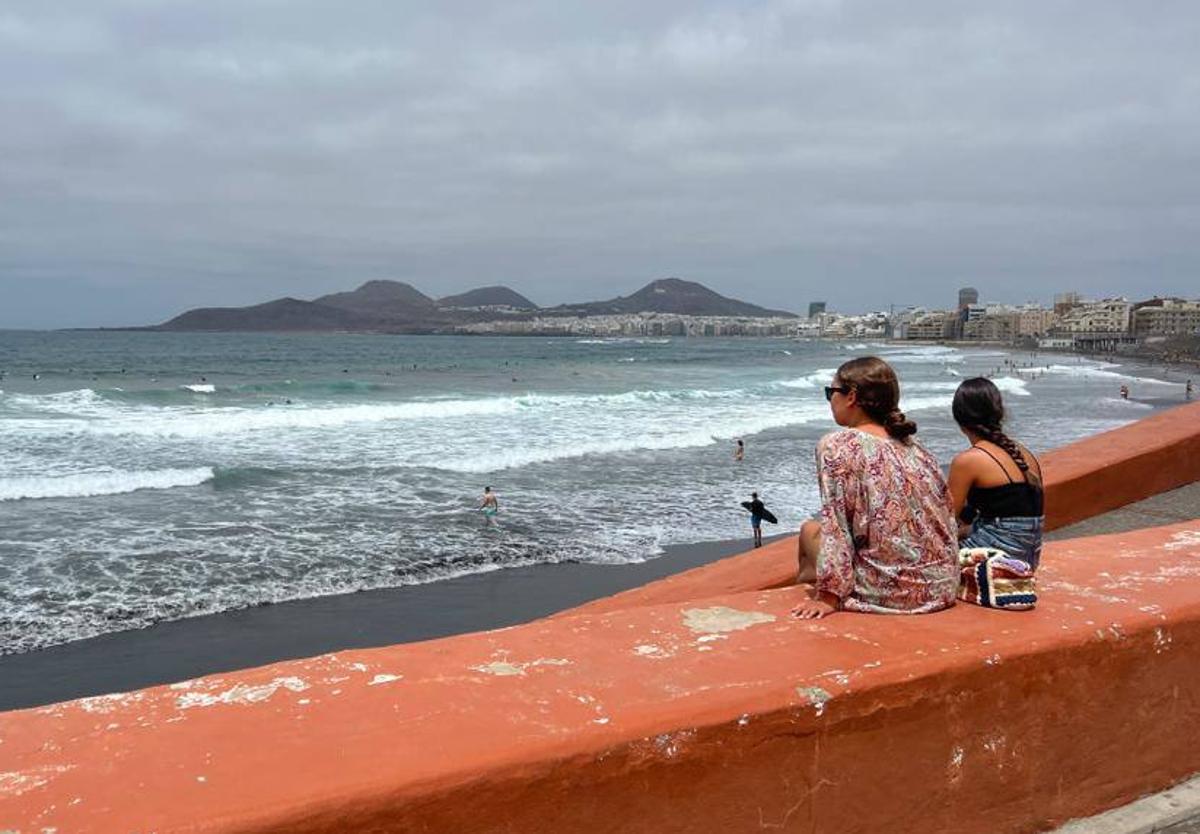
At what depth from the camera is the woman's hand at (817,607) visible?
2355mm

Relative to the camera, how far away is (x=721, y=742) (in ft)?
5.84

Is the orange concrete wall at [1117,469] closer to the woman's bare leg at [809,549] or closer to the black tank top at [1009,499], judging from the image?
the black tank top at [1009,499]

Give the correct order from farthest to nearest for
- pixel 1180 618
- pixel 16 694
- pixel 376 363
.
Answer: pixel 376 363 → pixel 16 694 → pixel 1180 618

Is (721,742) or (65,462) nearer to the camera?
(721,742)

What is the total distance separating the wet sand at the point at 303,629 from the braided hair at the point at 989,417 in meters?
6.30

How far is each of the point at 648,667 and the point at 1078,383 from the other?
5281 centimetres

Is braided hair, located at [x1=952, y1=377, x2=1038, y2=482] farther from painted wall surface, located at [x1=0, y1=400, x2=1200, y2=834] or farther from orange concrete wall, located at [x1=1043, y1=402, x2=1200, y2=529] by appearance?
orange concrete wall, located at [x1=1043, y1=402, x2=1200, y2=529]

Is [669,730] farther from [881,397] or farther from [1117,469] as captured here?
[1117,469]

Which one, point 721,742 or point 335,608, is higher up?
point 721,742

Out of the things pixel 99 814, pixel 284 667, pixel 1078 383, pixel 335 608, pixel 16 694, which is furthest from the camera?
pixel 1078 383

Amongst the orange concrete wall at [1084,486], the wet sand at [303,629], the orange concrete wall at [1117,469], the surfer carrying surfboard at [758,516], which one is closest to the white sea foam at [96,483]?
the wet sand at [303,629]

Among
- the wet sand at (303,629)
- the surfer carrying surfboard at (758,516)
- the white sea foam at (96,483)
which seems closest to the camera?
the wet sand at (303,629)

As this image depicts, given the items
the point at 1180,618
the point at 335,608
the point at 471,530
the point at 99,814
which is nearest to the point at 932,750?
the point at 1180,618

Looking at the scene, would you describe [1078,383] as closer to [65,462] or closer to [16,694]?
[65,462]
